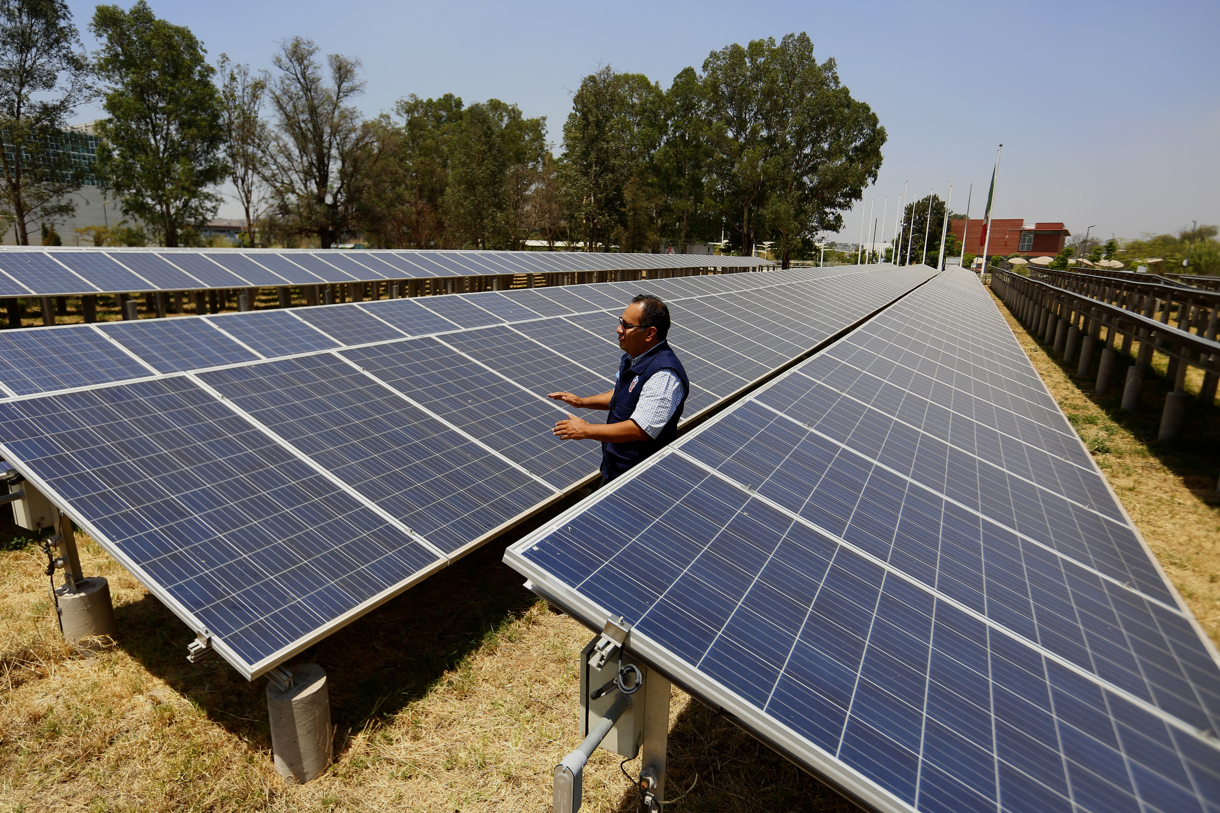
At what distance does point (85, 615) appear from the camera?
6.21 meters

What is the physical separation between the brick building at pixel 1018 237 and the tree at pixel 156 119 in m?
130

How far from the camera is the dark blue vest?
502 centimetres

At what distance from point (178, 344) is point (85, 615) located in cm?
322

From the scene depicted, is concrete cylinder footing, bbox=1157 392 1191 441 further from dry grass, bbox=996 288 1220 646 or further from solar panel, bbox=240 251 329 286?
solar panel, bbox=240 251 329 286

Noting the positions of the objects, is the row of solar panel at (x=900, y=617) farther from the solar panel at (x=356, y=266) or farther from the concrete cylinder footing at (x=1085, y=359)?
the concrete cylinder footing at (x=1085, y=359)

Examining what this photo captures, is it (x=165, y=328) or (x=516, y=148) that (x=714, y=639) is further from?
(x=516, y=148)

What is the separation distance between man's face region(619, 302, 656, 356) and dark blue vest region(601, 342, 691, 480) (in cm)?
10

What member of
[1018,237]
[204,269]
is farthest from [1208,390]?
[1018,237]

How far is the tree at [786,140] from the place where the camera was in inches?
2504

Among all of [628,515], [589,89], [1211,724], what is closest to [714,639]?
[628,515]

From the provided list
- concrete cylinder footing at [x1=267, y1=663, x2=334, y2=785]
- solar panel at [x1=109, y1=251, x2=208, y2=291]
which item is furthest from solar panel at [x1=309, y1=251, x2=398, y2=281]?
concrete cylinder footing at [x1=267, y1=663, x2=334, y2=785]

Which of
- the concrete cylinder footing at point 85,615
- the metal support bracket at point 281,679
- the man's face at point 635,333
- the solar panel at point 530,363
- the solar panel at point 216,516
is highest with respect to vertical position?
the man's face at point 635,333

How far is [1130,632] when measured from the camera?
3.92 metres

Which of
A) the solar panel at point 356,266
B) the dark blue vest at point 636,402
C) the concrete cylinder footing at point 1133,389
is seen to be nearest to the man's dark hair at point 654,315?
the dark blue vest at point 636,402
